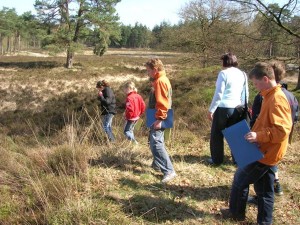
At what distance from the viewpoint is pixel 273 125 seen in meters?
3.14

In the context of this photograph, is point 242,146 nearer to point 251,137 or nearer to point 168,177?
point 251,137

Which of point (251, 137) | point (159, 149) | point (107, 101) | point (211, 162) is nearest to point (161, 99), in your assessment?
point (159, 149)

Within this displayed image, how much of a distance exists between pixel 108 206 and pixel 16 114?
47.2ft

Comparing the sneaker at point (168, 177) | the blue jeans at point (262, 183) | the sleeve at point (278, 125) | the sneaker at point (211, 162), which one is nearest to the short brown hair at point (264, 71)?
the sleeve at point (278, 125)

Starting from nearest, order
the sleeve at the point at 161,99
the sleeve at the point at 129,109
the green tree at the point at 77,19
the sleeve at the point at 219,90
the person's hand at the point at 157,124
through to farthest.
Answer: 1. the sleeve at the point at 161,99
2. the person's hand at the point at 157,124
3. the sleeve at the point at 219,90
4. the sleeve at the point at 129,109
5. the green tree at the point at 77,19

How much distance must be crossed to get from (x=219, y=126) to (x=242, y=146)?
1567 millimetres

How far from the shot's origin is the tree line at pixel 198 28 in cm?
828

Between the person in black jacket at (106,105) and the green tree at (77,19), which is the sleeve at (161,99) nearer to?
the person in black jacket at (106,105)

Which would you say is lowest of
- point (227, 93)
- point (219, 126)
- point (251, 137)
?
point (219, 126)

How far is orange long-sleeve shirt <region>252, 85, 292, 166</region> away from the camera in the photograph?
123 inches

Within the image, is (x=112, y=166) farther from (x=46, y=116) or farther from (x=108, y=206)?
(x=46, y=116)

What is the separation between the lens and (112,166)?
5035 millimetres

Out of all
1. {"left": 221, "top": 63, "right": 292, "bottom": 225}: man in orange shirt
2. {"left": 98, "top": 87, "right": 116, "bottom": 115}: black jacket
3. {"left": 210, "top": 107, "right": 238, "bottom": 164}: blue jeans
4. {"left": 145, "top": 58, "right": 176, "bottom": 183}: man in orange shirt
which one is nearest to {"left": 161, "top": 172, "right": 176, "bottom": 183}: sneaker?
{"left": 145, "top": 58, "right": 176, "bottom": 183}: man in orange shirt

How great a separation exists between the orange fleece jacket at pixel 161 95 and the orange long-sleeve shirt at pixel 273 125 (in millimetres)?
1375
